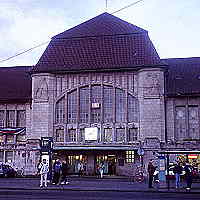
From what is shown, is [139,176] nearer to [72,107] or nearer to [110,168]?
[110,168]

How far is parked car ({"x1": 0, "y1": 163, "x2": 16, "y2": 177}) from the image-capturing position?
41956mm

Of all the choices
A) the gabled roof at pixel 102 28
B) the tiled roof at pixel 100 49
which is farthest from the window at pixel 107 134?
the gabled roof at pixel 102 28

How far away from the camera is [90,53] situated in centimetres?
4703

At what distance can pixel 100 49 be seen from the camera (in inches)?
1853

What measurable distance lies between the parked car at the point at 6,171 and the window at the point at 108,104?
1110 centimetres

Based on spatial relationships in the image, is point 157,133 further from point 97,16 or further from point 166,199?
point 166,199

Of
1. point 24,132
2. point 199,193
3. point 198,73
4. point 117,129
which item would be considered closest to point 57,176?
point 199,193

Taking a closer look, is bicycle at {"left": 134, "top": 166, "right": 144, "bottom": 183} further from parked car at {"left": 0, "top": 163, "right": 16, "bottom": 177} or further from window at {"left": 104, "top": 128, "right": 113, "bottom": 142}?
parked car at {"left": 0, "top": 163, "right": 16, "bottom": 177}

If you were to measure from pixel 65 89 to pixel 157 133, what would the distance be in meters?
11.2

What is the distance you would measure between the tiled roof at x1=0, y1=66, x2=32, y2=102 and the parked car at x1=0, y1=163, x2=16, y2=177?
28.3 ft

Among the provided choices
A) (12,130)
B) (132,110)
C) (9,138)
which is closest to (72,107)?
(132,110)

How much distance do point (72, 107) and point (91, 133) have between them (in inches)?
145

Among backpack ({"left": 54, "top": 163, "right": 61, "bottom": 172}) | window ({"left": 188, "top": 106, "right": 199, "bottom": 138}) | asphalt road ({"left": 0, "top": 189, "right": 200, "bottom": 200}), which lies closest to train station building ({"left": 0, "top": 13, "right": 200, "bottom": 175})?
window ({"left": 188, "top": 106, "right": 199, "bottom": 138})

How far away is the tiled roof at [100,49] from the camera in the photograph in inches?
1800
